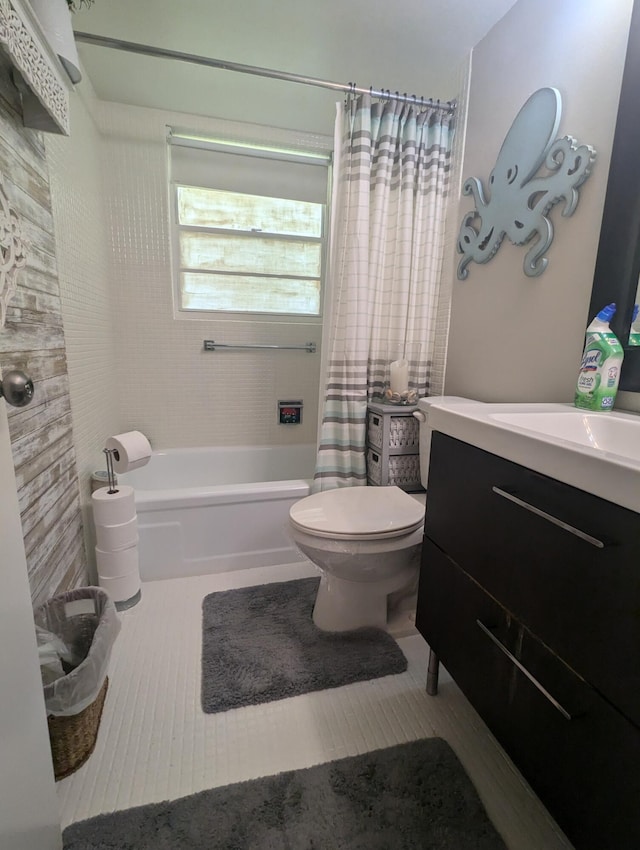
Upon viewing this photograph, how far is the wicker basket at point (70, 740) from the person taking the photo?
89 centimetres

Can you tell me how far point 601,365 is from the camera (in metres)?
0.99

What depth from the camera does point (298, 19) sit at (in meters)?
1.36

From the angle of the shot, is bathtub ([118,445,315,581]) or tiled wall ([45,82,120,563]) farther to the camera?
bathtub ([118,445,315,581])

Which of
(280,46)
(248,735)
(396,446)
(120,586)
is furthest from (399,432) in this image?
(280,46)

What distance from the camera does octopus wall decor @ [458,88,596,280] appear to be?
1125 mm

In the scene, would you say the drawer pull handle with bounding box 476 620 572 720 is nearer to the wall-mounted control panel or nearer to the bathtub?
the bathtub

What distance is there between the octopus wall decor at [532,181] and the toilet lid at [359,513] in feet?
2.97

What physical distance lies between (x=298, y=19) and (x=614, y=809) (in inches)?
87.7

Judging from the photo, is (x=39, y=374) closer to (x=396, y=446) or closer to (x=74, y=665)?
(x=74, y=665)

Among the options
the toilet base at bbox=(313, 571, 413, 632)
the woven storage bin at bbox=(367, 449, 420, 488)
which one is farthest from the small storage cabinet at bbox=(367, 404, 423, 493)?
the toilet base at bbox=(313, 571, 413, 632)

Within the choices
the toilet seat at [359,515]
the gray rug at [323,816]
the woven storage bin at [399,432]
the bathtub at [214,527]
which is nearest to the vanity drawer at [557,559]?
the toilet seat at [359,515]

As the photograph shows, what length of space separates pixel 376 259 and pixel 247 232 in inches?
38.5

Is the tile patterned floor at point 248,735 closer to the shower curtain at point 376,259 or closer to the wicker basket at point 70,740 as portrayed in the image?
the wicker basket at point 70,740

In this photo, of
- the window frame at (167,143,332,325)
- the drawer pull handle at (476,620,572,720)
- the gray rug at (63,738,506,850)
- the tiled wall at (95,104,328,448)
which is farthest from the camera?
the window frame at (167,143,332,325)
